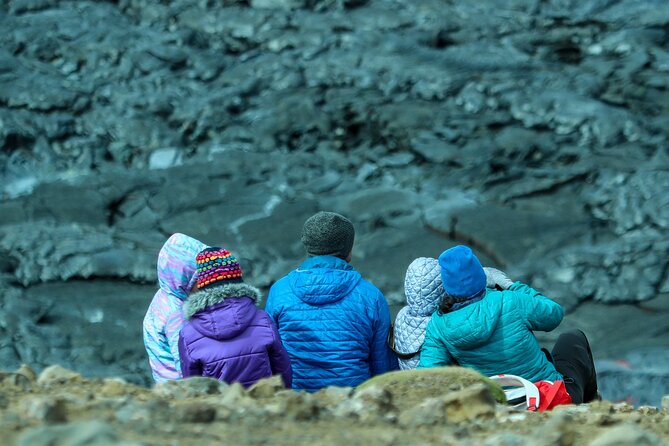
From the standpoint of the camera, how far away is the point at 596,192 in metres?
10.4

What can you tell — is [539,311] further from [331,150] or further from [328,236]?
[331,150]

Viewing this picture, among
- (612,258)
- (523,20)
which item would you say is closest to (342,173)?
(612,258)

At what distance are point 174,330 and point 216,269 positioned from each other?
0.45 meters

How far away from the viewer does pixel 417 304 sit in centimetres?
481

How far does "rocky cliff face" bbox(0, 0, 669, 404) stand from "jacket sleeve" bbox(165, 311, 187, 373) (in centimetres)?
367

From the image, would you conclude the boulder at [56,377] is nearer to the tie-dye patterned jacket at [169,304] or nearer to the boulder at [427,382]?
the tie-dye patterned jacket at [169,304]

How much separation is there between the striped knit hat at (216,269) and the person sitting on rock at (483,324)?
0.87 metres

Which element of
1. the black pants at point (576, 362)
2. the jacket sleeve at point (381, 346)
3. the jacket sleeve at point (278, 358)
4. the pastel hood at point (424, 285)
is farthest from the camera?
the black pants at point (576, 362)

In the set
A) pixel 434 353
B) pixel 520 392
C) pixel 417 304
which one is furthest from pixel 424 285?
pixel 520 392

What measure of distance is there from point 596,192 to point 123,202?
4.63 metres

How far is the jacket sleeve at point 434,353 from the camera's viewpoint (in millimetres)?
4590

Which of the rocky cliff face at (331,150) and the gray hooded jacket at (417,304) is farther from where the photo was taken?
the rocky cliff face at (331,150)

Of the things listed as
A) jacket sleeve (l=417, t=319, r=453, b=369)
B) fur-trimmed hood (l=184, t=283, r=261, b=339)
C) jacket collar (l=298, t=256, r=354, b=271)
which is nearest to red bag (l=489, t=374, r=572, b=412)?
jacket sleeve (l=417, t=319, r=453, b=369)

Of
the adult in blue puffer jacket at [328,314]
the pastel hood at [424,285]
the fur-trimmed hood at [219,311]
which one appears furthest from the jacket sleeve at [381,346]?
the fur-trimmed hood at [219,311]
